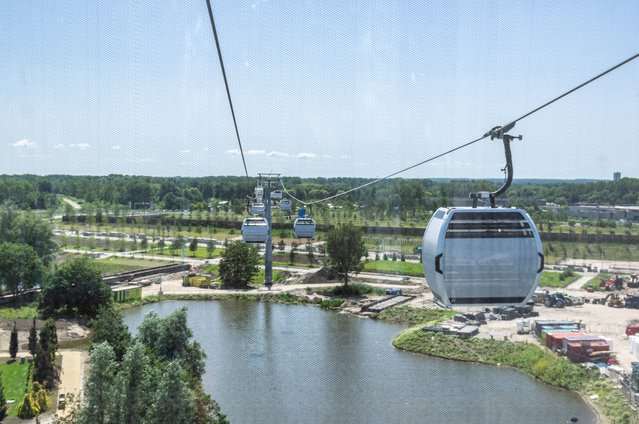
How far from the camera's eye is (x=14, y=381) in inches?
368

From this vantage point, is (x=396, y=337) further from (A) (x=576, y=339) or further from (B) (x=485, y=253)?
(B) (x=485, y=253)

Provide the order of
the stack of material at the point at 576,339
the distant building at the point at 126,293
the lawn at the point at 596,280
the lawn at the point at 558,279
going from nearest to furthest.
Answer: the stack of material at the point at 576,339 → the distant building at the point at 126,293 → the lawn at the point at 596,280 → the lawn at the point at 558,279

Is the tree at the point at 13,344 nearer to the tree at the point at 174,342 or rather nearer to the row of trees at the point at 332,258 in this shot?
the tree at the point at 174,342

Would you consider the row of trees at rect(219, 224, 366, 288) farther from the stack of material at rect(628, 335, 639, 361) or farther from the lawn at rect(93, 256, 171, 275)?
the stack of material at rect(628, 335, 639, 361)

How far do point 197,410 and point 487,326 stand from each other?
329 inches

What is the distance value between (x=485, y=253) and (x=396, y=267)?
18.1 m

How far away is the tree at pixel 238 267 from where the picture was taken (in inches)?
720

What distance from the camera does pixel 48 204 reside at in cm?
3678

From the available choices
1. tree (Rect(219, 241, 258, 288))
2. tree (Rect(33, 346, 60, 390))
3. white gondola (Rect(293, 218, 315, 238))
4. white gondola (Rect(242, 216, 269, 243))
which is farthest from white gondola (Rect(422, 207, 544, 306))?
tree (Rect(219, 241, 258, 288))

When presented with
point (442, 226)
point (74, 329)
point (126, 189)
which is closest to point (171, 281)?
point (74, 329)

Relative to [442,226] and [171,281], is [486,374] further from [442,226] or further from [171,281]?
[171,281]

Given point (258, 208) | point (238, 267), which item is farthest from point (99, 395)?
Answer: point (238, 267)

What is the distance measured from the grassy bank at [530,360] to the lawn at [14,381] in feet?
21.6

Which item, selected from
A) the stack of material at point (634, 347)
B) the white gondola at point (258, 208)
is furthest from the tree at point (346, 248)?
the stack of material at point (634, 347)
